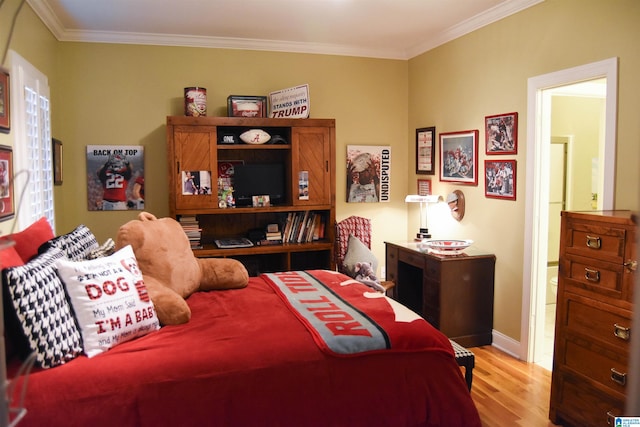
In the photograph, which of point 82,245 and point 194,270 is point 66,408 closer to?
point 82,245

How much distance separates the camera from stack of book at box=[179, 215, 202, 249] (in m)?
4.21

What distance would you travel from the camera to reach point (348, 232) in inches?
180

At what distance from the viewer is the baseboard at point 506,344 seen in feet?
12.1

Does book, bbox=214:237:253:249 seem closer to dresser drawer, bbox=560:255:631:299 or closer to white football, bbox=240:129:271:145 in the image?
white football, bbox=240:129:271:145

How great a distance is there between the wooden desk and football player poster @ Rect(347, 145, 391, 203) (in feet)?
3.82

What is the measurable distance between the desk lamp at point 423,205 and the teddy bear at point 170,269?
2.03m

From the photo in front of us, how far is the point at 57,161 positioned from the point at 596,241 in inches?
154

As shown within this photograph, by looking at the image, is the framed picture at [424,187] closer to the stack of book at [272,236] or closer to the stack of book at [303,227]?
the stack of book at [303,227]

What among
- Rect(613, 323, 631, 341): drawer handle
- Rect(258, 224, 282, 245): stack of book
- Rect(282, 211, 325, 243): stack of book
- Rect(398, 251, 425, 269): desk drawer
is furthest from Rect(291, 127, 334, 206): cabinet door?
Rect(613, 323, 631, 341): drawer handle

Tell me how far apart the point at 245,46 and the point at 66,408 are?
370 centimetres

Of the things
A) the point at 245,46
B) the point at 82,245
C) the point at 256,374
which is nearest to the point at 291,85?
the point at 245,46

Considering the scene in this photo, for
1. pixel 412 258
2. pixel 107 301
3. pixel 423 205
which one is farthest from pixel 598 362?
pixel 423 205

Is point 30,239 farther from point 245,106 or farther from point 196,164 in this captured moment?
point 245,106

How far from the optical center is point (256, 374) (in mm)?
1902
